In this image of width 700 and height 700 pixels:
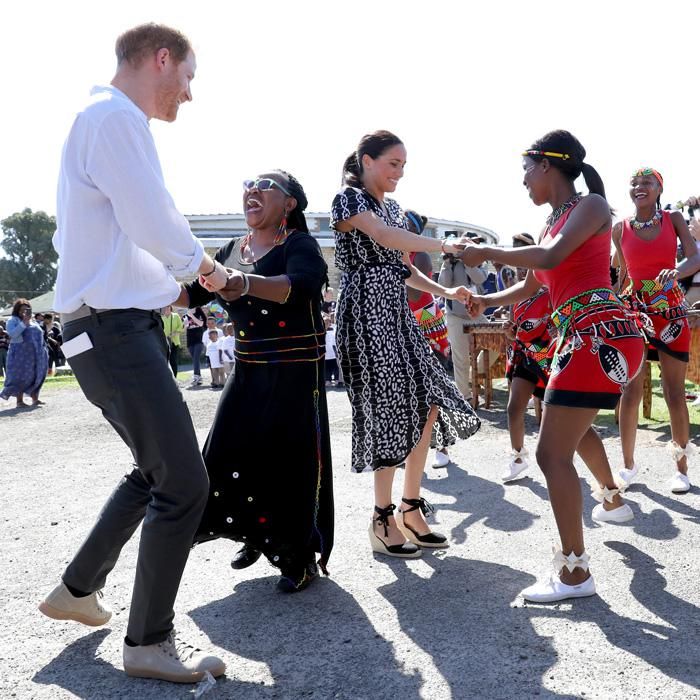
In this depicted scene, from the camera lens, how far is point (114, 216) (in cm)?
261

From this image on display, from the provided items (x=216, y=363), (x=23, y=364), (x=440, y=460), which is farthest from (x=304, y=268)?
(x=216, y=363)

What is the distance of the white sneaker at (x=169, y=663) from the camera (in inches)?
106

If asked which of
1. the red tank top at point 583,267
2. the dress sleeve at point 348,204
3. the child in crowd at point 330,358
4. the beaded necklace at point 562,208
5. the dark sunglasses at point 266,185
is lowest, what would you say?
the child in crowd at point 330,358

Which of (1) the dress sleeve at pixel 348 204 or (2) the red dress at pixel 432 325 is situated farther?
(2) the red dress at pixel 432 325

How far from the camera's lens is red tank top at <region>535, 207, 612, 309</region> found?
11.2 feet

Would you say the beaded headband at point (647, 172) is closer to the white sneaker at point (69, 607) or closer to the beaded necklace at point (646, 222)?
the beaded necklace at point (646, 222)

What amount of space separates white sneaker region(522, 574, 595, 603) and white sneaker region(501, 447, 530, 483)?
2.45 metres

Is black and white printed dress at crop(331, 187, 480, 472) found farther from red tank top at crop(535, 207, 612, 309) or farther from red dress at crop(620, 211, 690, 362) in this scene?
red dress at crop(620, 211, 690, 362)

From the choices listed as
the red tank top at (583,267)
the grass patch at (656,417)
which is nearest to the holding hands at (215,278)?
the red tank top at (583,267)

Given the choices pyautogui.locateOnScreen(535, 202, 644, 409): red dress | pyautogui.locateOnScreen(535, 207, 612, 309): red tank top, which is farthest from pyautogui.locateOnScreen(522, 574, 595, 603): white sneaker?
pyautogui.locateOnScreen(535, 207, 612, 309): red tank top

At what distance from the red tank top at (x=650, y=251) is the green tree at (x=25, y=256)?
212 feet

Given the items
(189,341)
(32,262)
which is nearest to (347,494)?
(189,341)

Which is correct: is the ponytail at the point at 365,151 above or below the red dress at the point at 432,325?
above

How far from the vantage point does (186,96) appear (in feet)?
9.13
